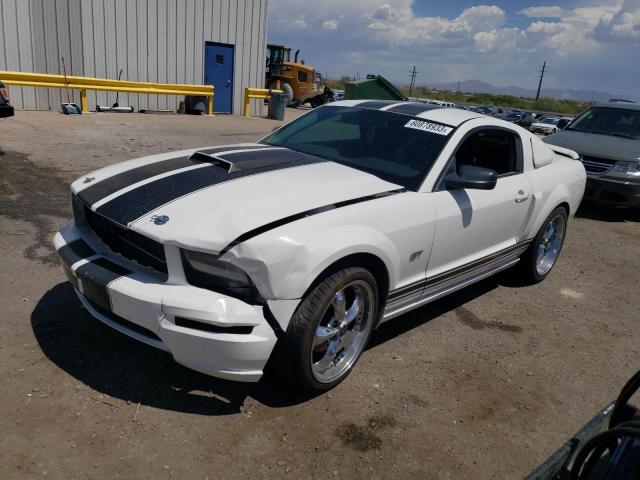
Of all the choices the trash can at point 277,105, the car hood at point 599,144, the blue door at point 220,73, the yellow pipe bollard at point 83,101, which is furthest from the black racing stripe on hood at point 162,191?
the blue door at point 220,73

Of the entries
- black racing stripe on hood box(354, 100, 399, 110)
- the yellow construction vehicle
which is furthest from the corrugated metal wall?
black racing stripe on hood box(354, 100, 399, 110)

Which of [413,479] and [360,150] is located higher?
[360,150]

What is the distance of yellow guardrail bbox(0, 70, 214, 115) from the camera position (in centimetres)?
1308

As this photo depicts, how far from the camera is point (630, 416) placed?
2.27 m

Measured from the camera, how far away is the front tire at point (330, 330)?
9.09 ft

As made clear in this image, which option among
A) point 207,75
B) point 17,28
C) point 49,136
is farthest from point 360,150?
point 207,75

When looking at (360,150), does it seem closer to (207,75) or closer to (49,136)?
(49,136)

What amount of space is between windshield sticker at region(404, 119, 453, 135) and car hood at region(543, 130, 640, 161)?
5412mm

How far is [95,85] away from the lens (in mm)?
14312

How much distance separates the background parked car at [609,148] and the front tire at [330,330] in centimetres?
633

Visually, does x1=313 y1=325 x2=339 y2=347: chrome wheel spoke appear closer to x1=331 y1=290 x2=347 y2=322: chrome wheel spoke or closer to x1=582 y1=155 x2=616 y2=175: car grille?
x1=331 y1=290 x2=347 y2=322: chrome wheel spoke

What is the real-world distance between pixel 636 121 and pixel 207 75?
12666mm

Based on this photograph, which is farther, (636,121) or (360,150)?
(636,121)

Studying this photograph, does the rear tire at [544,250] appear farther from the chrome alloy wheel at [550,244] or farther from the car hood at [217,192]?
the car hood at [217,192]
